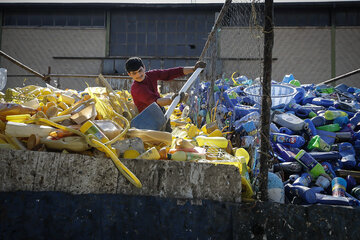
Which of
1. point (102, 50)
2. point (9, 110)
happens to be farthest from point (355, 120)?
point (102, 50)

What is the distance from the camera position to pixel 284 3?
512 inches

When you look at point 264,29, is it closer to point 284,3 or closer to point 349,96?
point 349,96

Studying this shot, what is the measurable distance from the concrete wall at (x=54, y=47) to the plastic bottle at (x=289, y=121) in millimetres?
11479

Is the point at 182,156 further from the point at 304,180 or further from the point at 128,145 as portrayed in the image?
the point at 304,180

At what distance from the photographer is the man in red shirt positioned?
3.13m

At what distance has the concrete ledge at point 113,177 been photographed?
1.86 meters

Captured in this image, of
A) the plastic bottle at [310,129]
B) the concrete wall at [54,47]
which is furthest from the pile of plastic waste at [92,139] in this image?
the concrete wall at [54,47]

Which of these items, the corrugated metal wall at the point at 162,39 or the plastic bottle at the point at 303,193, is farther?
the corrugated metal wall at the point at 162,39

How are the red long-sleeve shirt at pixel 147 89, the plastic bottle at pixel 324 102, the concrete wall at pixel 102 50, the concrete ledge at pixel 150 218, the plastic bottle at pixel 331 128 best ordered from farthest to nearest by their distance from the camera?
the concrete wall at pixel 102 50, the plastic bottle at pixel 324 102, the plastic bottle at pixel 331 128, the red long-sleeve shirt at pixel 147 89, the concrete ledge at pixel 150 218

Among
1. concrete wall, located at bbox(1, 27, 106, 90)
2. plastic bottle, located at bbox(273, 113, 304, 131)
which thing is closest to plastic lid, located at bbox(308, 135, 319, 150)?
plastic bottle, located at bbox(273, 113, 304, 131)

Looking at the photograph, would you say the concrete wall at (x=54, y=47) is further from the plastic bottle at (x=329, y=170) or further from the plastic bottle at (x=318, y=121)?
the plastic bottle at (x=329, y=170)

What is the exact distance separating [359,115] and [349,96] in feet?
5.93

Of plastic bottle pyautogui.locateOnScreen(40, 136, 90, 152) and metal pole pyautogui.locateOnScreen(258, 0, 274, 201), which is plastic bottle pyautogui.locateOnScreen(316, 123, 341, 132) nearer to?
metal pole pyautogui.locateOnScreen(258, 0, 274, 201)

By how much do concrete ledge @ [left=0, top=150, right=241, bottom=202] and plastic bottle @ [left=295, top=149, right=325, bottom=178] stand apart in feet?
3.66
